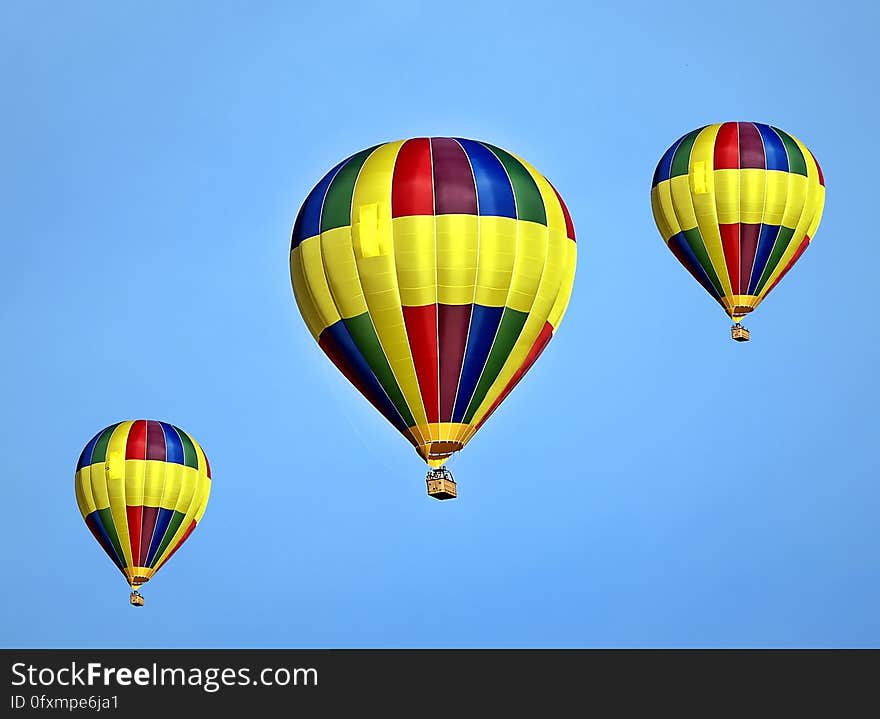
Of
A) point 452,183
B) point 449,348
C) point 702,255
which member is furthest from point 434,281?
point 702,255

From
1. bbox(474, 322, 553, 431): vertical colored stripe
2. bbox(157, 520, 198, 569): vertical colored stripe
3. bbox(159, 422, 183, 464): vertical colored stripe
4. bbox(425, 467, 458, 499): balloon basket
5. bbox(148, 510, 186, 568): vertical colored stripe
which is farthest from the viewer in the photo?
bbox(159, 422, 183, 464): vertical colored stripe

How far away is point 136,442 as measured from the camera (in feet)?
155

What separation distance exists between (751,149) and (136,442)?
1528 cm

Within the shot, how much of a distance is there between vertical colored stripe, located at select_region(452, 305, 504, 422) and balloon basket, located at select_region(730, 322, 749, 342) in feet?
41.8

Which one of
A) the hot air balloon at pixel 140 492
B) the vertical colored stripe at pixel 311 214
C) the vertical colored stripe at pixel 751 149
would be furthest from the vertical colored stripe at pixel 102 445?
the vertical colored stripe at pixel 751 149

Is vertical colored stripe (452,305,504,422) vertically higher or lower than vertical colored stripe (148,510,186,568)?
lower

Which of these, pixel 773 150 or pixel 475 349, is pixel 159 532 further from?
pixel 773 150

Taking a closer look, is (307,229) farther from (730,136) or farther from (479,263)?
(730,136)

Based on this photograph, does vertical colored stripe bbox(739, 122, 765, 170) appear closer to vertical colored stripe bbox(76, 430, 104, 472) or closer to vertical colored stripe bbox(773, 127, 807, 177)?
vertical colored stripe bbox(773, 127, 807, 177)

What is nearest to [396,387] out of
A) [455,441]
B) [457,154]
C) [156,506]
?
[455,441]

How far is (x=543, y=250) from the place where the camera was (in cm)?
3519

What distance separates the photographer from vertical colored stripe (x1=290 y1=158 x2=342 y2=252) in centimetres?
3566

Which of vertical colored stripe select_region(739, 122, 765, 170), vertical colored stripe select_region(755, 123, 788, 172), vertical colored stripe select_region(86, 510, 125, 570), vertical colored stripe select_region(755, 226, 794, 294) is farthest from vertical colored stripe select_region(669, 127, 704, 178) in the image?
vertical colored stripe select_region(86, 510, 125, 570)

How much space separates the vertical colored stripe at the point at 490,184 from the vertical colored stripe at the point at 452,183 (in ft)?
0.40
